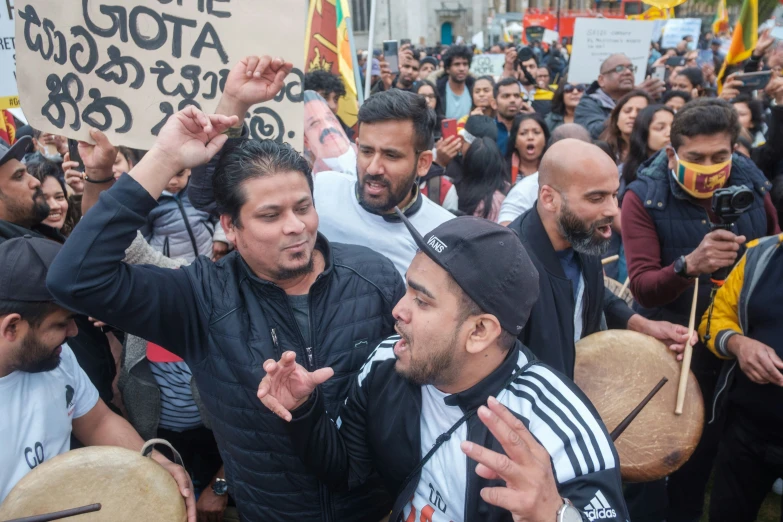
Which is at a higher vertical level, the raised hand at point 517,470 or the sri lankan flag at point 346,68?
the sri lankan flag at point 346,68

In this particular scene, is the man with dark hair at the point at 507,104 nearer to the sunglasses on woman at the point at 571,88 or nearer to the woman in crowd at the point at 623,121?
the sunglasses on woman at the point at 571,88

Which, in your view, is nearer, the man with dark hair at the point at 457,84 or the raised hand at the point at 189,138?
the raised hand at the point at 189,138

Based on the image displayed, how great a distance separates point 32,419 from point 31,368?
0.18 metres

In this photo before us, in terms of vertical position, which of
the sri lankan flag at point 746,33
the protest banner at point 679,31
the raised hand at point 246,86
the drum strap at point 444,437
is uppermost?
the protest banner at point 679,31

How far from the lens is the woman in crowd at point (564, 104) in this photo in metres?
7.26

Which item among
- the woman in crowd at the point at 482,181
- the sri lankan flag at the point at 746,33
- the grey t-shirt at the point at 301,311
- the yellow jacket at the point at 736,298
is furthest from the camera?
the sri lankan flag at the point at 746,33

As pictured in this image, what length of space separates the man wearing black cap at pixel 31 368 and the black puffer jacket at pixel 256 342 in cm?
27

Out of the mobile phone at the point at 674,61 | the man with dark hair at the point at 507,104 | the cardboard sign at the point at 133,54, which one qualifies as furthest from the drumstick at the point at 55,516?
Answer: the mobile phone at the point at 674,61

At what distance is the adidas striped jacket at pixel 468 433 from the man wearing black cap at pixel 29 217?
1.48 metres

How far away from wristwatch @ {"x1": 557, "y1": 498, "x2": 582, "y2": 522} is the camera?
1.94m

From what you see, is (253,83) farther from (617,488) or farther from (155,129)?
(617,488)

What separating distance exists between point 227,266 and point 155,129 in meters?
0.70

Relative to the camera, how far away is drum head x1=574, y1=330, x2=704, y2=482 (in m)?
2.56

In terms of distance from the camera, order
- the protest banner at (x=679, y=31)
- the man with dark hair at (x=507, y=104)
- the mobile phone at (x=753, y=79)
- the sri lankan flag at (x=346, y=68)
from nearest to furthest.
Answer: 1. the sri lankan flag at (x=346, y=68)
2. the mobile phone at (x=753, y=79)
3. the man with dark hair at (x=507, y=104)
4. the protest banner at (x=679, y=31)
